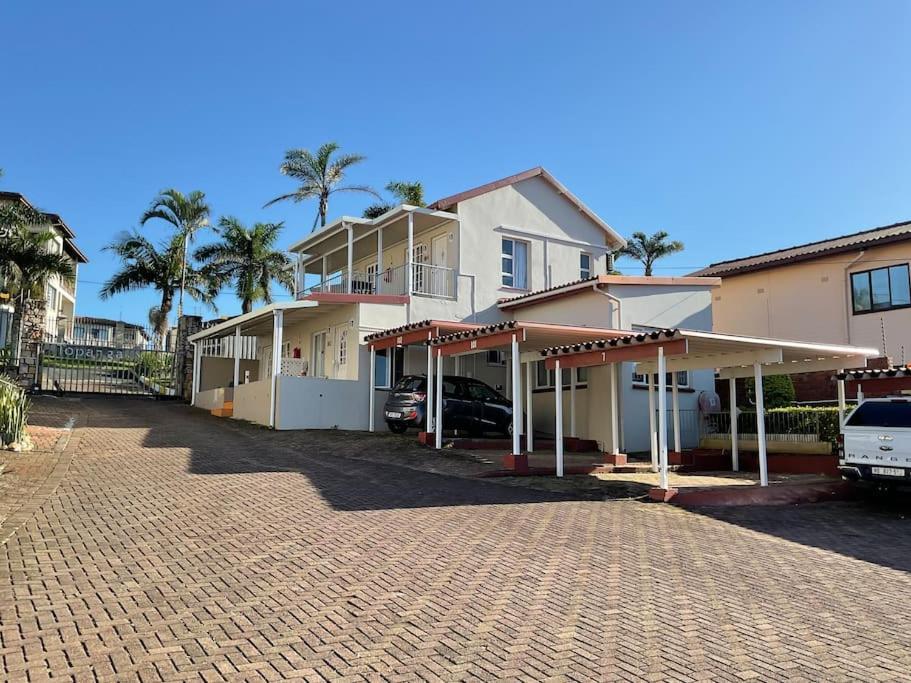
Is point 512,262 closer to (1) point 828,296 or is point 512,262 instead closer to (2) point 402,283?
(2) point 402,283

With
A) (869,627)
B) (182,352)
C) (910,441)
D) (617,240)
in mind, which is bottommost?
(869,627)

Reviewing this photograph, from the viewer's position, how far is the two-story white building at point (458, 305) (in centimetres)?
2044

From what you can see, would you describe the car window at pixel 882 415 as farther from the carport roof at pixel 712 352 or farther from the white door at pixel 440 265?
the white door at pixel 440 265

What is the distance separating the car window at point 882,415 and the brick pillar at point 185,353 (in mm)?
24908

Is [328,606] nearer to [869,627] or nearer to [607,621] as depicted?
[607,621]

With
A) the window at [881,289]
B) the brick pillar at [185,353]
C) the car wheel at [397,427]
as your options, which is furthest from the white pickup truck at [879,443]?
the brick pillar at [185,353]

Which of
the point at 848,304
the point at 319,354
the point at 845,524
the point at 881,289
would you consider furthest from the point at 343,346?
the point at 881,289

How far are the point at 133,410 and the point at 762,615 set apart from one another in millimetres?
22609

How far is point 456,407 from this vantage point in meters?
19.3

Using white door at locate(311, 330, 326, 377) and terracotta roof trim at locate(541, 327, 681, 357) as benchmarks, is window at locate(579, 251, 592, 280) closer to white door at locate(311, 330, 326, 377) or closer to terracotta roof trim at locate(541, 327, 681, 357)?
white door at locate(311, 330, 326, 377)

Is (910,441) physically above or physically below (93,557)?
above

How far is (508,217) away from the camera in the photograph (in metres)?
24.9

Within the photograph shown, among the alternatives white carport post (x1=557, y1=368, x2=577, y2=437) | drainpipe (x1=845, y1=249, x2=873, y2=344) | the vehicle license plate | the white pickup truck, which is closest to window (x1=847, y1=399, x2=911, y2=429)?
the white pickup truck

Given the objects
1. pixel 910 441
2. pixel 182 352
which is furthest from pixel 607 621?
pixel 182 352
